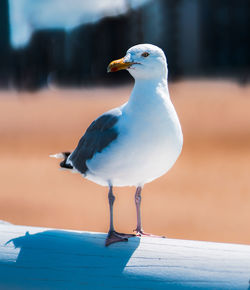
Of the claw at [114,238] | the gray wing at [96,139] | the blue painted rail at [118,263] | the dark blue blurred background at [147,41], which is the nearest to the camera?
the blue painted rail at [118,263]

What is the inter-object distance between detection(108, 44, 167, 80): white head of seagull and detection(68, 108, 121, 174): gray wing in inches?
4.8

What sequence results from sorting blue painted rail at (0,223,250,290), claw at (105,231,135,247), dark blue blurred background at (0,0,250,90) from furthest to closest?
dark blue blurred background at (0,0,250,90) < claw at (105,231,135,247) < blue painted rail at (0,223,250,290)

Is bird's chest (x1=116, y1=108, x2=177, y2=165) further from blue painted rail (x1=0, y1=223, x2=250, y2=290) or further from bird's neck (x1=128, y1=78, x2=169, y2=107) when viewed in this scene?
blue painted rail (x1=0, y1=223, x2=250, y2=290)

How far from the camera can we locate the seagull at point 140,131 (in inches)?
44.6

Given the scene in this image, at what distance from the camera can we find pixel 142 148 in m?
1.13

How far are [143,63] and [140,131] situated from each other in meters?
0.18

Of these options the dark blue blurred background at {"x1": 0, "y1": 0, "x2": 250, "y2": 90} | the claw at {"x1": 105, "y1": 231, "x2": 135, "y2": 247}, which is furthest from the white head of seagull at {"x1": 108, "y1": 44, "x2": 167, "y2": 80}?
the dark blue blurred background at {"x1": 0, "y1": 0, "x2": 250, "y2": 90}

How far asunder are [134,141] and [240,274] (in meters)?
0.40

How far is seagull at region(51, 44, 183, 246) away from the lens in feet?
3.72

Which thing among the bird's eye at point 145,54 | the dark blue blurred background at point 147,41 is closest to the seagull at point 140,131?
the bird's eye at point 145,54

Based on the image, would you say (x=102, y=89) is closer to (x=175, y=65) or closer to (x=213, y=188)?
(x=175, y=65)

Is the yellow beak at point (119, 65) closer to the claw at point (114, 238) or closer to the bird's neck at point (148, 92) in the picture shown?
the bird's neck at point (148, 92)

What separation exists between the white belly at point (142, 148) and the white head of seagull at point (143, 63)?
111mm

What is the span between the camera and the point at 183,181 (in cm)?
503
